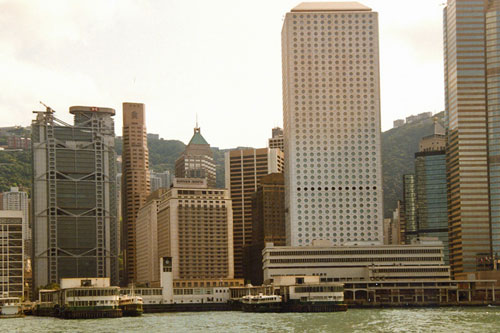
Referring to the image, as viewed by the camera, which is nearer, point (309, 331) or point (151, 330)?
point (309, 331)

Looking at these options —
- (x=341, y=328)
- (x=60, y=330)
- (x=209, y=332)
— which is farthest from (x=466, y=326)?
(x=60, y=330)

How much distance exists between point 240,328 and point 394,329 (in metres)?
34.6

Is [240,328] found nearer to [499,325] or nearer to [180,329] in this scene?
[180,329]

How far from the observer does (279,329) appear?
189m

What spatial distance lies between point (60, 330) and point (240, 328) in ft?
135

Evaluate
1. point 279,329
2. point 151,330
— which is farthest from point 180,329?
point 279,329

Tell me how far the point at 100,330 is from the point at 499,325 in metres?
88.1

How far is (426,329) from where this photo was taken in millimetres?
182000

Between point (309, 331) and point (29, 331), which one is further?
point (29, 331)

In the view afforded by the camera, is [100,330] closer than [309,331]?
No

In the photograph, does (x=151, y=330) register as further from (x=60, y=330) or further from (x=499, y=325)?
(x=499, y=325)

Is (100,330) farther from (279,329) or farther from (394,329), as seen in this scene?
(394,329)

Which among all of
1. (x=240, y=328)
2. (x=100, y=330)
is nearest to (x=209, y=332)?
(x=240, y=328)

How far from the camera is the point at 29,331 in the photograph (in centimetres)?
19975
